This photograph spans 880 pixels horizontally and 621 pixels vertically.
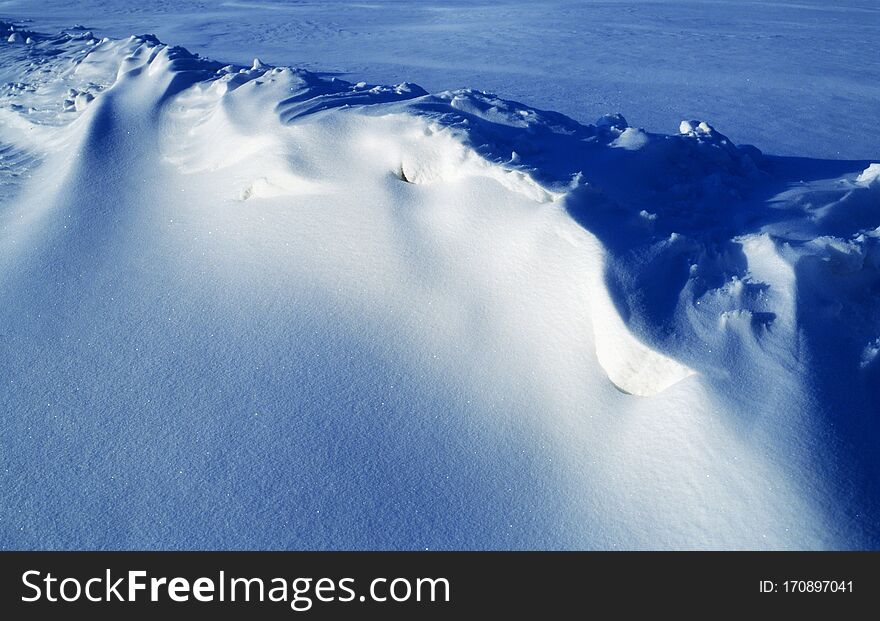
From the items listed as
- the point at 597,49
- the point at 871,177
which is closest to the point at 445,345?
the point at 871,177

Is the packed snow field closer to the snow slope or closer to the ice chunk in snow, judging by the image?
the ice chunk in snow

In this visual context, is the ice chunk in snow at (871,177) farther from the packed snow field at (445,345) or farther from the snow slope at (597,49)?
the snow slope at (597,49)

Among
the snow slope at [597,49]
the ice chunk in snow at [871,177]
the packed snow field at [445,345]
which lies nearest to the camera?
the packed snow field at [445,345]

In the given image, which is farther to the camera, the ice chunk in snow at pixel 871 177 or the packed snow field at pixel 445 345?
the ice chunk in snow at pixel 871 177

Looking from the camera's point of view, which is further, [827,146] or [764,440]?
[827,146]

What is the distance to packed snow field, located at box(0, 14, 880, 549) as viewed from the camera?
157 centimetres

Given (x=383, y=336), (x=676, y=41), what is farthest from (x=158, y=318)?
(x=676, y=41)

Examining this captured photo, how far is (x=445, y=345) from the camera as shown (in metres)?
1.99

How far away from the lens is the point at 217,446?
1792 millimetres

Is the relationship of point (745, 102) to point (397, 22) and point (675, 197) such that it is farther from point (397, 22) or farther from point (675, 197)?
point (397, 22)

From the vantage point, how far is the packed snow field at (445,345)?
157cm

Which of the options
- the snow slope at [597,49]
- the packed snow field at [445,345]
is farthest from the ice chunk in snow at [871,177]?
the snow slope at [597,49]

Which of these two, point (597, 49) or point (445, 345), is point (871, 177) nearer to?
point (445, 345)

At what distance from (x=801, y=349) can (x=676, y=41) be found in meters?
5.51
